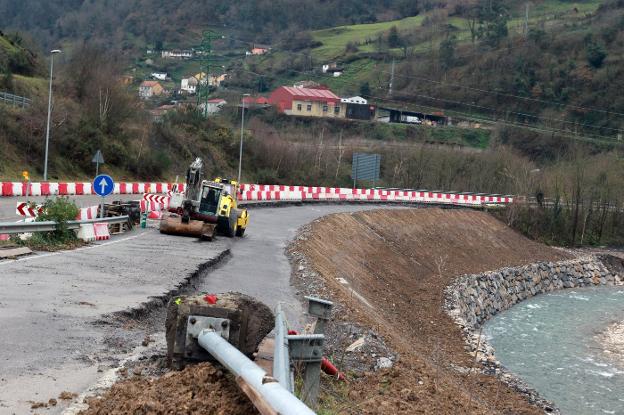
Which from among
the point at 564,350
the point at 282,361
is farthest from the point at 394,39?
the point at 282,361

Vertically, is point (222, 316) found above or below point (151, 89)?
below

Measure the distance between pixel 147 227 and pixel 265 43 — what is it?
6345 inches

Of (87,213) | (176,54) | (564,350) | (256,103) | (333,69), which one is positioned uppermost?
(176,54)

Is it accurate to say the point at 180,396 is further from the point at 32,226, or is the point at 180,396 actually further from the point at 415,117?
the point at 415,117

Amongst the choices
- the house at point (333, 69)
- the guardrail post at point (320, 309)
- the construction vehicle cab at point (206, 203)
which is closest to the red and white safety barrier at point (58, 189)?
the construction vehicle cab at point (206, 203)

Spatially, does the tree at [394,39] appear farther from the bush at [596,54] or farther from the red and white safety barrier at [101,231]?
the red and white safety barrier at [101,231]

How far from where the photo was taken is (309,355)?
8.82m

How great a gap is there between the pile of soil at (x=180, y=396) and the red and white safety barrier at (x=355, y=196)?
4479 centimetres

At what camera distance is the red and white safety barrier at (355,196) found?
5643cm

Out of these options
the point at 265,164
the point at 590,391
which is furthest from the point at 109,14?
the point at 590,391

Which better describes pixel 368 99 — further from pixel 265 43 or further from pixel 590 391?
pixel 590 391

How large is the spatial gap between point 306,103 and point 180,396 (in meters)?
107

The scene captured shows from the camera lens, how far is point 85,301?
13.7m

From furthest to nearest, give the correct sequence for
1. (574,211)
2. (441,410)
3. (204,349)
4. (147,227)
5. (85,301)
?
1. (574,211)
2. (147,227)
3. (85,301)
4. (441,410)
5. (204,349)
